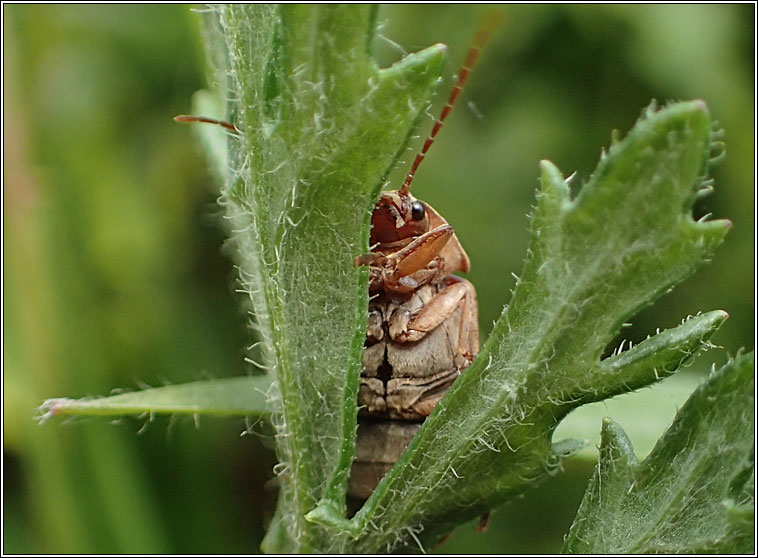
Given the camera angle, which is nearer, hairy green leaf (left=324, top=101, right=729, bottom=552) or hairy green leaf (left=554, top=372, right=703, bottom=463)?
hairy green leaf (left=324, top=101, right=729, bottom=552)

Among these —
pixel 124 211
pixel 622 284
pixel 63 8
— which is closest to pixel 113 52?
pixel 63 8

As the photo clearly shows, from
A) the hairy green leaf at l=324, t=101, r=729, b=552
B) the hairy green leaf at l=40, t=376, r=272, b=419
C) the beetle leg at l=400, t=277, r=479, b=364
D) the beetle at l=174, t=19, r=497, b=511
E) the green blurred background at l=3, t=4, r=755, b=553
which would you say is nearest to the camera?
the hairy green leaf at l=324, t=101, r=729, b=552

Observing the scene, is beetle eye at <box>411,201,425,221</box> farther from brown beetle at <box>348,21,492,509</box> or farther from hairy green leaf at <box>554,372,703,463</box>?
hairy green leaf at <box>554,372,703,463</box>

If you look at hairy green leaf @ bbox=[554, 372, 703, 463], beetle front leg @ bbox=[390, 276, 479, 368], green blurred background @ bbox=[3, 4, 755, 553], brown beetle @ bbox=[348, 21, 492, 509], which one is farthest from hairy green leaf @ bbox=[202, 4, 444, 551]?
green blurred background @ bbox=[3, 4, 755, 553]

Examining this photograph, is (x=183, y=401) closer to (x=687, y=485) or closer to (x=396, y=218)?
(x=396, y=218)

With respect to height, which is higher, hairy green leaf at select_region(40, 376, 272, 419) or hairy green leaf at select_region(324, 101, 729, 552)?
hairy green leaf at select_region(324, 101, 729, 552)

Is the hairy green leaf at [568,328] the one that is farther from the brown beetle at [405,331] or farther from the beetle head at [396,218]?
the beetle head at [396,218]

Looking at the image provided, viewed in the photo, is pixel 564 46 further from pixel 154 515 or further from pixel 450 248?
pixel 154 515
